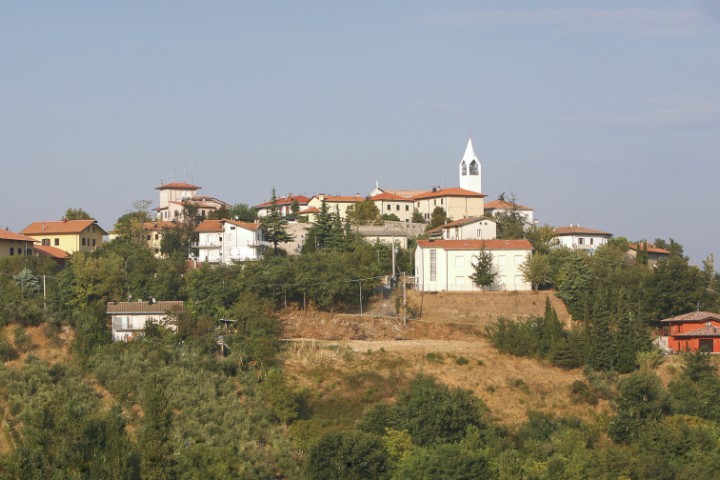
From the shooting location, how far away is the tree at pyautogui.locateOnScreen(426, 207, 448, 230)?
83.4m

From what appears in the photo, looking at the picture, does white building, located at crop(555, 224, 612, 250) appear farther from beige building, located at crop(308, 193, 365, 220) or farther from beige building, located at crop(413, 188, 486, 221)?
beige building, located at crop(308, 193, 365, 220)

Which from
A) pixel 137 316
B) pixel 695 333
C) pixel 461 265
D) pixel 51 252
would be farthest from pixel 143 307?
pixel 695 333

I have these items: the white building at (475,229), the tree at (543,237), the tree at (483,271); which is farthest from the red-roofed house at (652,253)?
the tree at (483,271)

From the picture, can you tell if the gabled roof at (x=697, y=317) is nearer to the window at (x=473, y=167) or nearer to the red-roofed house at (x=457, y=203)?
the red-roofed house at (x=457, y=203)

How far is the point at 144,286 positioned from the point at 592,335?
2446cm

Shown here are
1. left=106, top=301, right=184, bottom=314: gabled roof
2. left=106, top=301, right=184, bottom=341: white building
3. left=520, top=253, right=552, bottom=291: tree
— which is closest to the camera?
left=106, top=301, right=184, bottom=341: white building

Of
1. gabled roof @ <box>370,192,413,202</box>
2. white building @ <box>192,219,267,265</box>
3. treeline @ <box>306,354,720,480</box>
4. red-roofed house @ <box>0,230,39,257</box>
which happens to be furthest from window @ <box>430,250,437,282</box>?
gabled roof @ <box>370,192,413,202</box>

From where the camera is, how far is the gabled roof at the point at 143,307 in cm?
5575

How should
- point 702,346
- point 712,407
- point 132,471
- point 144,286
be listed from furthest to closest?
point 144,286
point 702,346
point 712,407
point 132,471

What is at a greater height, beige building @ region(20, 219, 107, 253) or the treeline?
beige building @ region(20, 219, 107, 253)

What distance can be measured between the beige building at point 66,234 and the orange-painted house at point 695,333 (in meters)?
39.9

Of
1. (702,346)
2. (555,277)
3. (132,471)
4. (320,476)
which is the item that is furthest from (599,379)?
(132,471)

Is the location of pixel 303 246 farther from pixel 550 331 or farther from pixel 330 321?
pixel 550 331

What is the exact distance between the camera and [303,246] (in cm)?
7312
